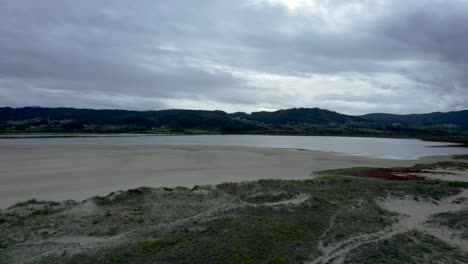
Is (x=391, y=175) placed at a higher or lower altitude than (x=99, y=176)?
higher

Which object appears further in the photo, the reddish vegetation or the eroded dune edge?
the reddish vegetation

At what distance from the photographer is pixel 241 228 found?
11.9 meters

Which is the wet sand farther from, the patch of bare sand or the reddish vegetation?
the patch of bare sand

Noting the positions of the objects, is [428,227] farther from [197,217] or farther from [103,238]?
[103,238]

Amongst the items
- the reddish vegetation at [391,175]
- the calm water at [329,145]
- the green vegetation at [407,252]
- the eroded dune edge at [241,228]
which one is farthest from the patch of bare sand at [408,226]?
the calm water at [329,145]

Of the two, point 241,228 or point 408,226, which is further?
point 408,226

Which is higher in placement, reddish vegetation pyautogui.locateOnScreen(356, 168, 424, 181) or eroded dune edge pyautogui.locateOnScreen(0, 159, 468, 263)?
eroded dune edge pyautogui.locateOnScreen(0, 159, 468, 263)

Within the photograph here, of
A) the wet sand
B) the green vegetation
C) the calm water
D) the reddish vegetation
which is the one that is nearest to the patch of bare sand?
the green vegetation

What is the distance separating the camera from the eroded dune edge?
9734 millimetres

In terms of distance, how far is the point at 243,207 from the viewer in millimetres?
15039

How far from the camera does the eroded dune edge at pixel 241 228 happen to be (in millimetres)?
9734

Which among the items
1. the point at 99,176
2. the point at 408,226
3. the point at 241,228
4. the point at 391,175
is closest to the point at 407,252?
the point at 408,226

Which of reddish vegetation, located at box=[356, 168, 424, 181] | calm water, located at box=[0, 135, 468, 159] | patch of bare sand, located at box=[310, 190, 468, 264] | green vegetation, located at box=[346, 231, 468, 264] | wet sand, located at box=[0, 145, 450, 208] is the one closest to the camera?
green vegetation, located at box=[346, 231, 468, 264]

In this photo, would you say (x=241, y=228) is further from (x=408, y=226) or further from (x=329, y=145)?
(x=329, y=145)
